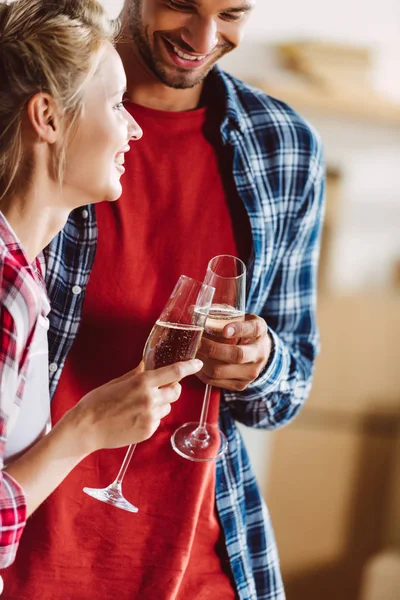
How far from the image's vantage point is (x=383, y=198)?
3484 mm

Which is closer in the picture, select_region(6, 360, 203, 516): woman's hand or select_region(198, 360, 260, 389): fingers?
select_region(6, 360, 203, 516): woman's hand

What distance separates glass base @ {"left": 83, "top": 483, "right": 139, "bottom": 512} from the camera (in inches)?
48.3

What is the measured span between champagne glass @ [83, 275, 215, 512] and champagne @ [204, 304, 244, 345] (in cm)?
5

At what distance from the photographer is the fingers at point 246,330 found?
1.23 meters

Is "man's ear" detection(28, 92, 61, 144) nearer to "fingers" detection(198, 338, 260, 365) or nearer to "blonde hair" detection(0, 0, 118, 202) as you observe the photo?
"blonde hair" detection(0, 0, 118, 202)

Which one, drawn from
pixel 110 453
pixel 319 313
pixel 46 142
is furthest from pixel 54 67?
pixel 319 313

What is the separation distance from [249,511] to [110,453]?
358mm

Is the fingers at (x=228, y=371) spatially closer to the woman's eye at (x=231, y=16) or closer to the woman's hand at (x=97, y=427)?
the woman's hand at (x=97, y=427)

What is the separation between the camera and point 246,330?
1248 millimetres

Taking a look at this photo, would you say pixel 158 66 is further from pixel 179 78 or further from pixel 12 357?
pixel 12 357

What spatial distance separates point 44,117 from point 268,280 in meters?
0.61

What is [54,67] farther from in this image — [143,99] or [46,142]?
[143,99]

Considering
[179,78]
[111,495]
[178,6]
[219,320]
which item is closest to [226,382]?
[219,320]

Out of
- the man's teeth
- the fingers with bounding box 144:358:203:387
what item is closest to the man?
the man's teeth
